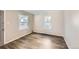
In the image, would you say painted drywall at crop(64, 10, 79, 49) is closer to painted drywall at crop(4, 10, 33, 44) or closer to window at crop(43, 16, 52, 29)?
window at crop(43, 16, 52, 29)

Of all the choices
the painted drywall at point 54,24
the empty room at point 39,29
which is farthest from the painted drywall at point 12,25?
the painted drywall at point 54,24

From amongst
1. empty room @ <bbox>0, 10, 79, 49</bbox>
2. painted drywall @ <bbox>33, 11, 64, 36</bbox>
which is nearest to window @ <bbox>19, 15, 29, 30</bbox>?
empty room @ <bbox>0, 10, 79, 49</bbox>

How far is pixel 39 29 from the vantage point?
1.37 meters

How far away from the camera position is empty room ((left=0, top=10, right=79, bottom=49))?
1.20 m

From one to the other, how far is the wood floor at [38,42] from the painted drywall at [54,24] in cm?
7

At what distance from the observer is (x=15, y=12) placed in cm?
119

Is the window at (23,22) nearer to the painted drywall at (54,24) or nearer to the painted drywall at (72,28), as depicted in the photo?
the painted drywall at (54,24)

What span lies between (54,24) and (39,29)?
0.80 feet

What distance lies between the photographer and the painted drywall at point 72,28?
1.20m

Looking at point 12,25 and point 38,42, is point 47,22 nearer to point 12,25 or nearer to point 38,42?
point 38,42
